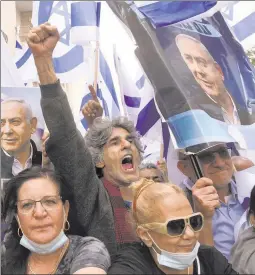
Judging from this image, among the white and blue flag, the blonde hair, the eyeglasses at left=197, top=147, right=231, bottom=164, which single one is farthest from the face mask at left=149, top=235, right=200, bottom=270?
the white and blue flag

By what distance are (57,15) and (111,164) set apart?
48.0 inches

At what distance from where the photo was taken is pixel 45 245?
7.51ft

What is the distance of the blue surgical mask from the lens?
7.53 ft

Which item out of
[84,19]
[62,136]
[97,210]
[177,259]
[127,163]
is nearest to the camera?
[177,259]

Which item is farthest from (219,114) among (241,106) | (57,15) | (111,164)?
(57,15)

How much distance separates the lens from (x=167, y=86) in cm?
286

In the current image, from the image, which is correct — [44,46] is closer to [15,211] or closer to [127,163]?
[15,211]

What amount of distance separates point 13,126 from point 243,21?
4.79 feet

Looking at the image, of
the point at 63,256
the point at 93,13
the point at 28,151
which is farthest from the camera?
the point at 93,13

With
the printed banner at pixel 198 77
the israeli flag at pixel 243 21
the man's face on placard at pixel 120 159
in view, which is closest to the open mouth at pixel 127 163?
the man's face on placard at pixel 120 159

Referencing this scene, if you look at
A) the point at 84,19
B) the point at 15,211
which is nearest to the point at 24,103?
the point at 15,211

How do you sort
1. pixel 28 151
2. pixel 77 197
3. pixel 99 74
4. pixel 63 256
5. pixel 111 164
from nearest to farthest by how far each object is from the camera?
pixel 63 256
pixel 77 197
pixel 28 151
pixel 111 164
pixel 99 74

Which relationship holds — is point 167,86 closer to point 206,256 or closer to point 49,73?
point 49,73

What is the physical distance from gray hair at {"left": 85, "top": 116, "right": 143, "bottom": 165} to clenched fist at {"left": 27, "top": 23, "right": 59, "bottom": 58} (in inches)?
31.4
